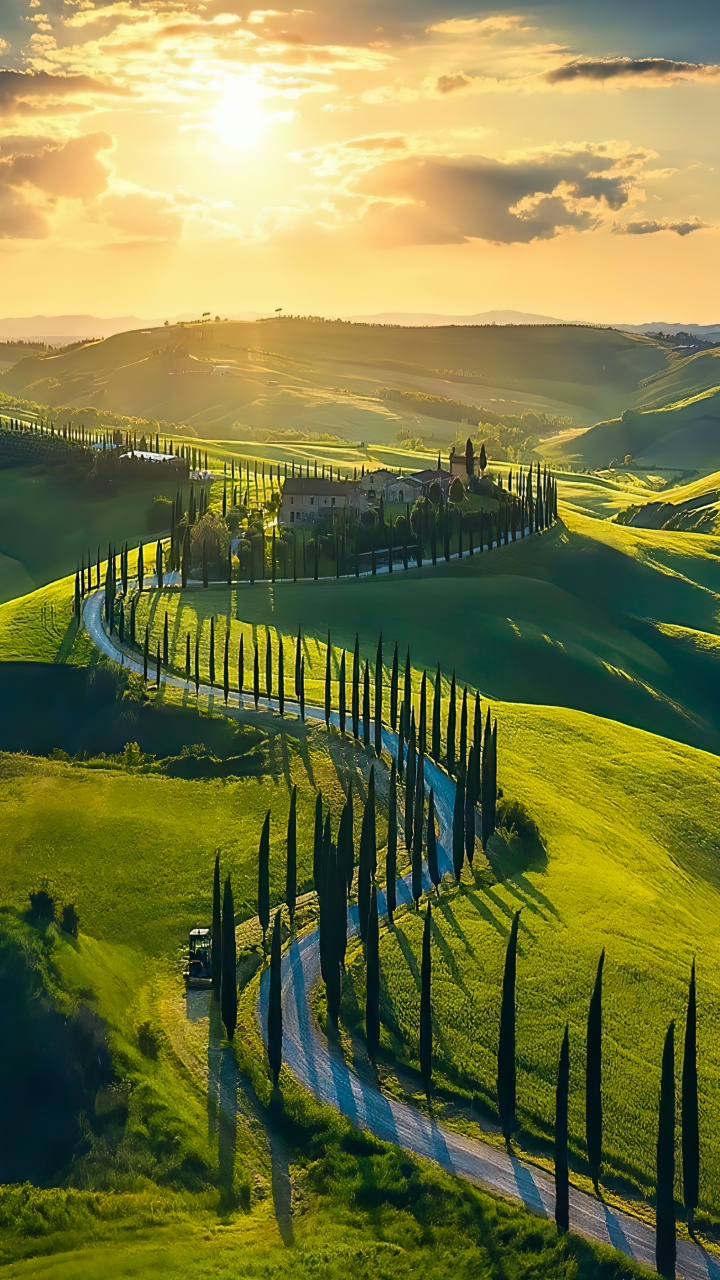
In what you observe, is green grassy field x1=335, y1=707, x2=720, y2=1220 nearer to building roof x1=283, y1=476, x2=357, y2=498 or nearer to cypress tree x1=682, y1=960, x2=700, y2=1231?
cypress tree x1=682, y1=960, x2=700, y2=1231

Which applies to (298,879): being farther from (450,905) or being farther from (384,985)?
(384,985)

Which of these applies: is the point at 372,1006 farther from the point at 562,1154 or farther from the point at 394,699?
the point at 394,699

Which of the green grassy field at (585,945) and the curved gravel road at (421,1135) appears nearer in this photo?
the curved gravel road at (421,1135)

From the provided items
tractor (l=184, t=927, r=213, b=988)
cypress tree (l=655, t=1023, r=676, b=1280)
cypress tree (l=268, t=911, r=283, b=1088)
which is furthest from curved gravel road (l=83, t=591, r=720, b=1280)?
tractor (l=184, t=927, r=213, b=988)

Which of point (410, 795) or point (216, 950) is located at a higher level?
point (410, 795)

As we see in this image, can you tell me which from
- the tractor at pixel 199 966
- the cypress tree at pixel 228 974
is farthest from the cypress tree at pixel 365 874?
the cypress tree at pixel 228 974

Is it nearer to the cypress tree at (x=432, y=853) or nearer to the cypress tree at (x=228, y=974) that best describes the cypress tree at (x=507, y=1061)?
the cypress tree at (x=228, y=974)

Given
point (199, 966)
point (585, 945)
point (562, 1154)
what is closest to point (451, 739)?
point (585, 945)
